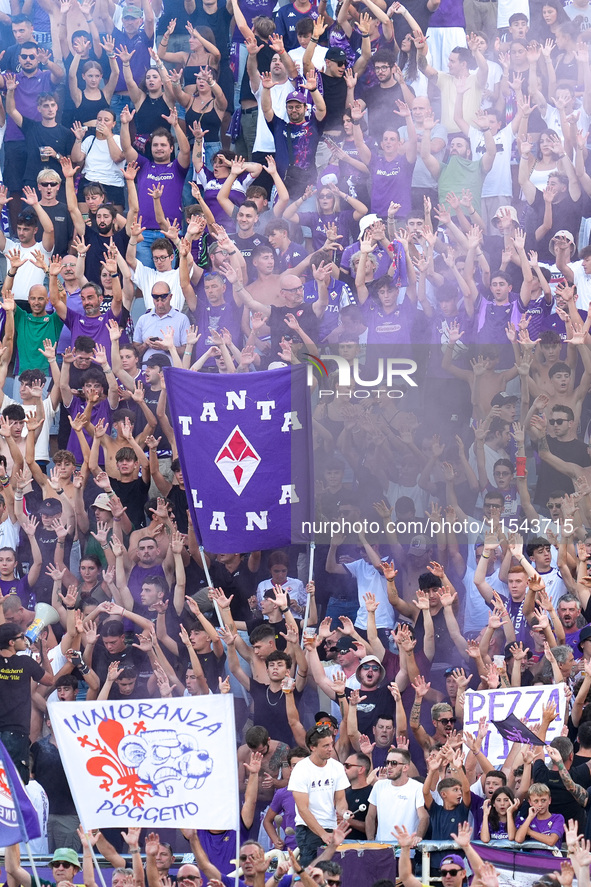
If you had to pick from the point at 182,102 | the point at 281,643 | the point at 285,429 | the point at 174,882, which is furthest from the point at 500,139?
the point at 174,882

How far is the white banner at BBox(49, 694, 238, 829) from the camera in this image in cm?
1001

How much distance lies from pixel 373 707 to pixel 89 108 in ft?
22.4

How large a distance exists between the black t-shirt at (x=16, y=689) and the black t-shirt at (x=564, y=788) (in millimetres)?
3350

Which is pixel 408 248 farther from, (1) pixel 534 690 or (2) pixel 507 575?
(1) pixel 534 690

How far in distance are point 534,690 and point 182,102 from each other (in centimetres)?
710

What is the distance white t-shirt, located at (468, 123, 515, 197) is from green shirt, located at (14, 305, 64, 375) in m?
3.63

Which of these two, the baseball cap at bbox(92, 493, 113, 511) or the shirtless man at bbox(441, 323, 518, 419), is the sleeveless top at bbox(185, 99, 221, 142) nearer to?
the shirtless man at bbox(441, 323, 518, 419)

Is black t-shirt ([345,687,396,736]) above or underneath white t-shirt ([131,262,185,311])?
underneath

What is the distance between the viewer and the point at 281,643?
1230 centimetres

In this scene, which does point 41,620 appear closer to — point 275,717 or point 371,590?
point 275,717

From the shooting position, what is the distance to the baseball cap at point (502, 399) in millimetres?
13570

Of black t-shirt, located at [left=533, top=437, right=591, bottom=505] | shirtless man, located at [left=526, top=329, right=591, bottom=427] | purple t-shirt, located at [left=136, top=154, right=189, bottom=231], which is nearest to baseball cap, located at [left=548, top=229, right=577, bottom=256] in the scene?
shirtless man, located at [left=526, top=329, right=591, bottom=427]

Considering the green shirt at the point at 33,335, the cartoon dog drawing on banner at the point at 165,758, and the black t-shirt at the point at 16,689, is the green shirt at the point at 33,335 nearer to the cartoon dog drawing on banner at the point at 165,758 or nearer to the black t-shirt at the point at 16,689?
the black t-shirt at the point at 16,689

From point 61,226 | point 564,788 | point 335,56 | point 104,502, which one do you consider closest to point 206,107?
point 335,56
